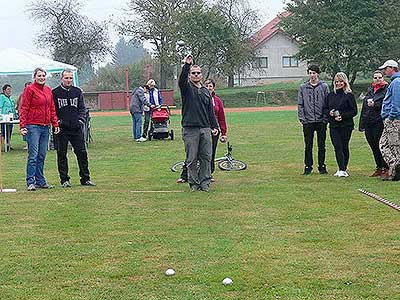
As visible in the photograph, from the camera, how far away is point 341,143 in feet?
43.6

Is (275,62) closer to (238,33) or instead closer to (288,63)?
(288,63)

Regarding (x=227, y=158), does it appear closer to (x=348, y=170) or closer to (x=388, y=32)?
(x=348, y=170)

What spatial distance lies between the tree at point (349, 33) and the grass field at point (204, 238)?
42040mm

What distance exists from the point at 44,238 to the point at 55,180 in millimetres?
5765

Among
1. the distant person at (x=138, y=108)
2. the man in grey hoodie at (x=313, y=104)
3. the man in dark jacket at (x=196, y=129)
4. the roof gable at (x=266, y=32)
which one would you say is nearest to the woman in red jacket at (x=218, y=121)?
the man in dark jacket at (x=196, y=129)

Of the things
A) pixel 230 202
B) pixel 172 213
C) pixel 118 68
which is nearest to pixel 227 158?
pixel 230 202

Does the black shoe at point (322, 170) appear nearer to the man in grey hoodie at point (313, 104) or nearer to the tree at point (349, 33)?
the man in grey hoodie at point (313, 104)

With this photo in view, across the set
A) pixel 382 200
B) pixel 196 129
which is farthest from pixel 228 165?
pixel 382 200

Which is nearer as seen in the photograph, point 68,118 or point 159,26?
point 68,118

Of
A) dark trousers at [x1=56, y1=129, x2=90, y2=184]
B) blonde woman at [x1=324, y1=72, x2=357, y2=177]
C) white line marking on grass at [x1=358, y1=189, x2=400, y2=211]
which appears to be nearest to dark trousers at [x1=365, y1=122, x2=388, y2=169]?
blonde woman at [x1=324, y1=72, x2=357, y2=177]

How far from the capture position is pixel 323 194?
11086 mm

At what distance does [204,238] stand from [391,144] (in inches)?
215

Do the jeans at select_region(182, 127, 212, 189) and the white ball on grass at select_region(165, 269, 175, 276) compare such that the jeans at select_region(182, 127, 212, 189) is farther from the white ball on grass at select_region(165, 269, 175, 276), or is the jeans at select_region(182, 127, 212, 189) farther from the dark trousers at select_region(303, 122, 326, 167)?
the white ball on grass at select_region(165, 269, 175, 276)

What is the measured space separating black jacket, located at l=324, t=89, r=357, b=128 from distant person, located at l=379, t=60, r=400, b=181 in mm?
774
